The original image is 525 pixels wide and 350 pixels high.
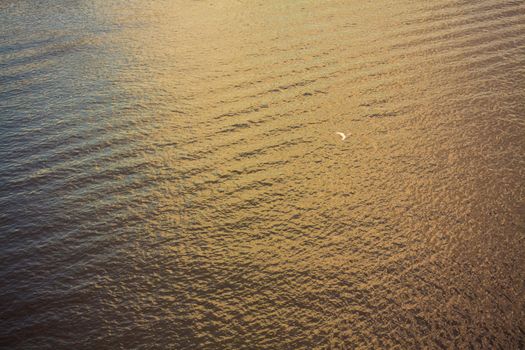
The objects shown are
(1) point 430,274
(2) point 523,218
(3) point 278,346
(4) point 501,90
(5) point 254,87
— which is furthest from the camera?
(5) point 254,87

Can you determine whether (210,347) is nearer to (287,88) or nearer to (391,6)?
(287,88)

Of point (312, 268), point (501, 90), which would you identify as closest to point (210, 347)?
point (312, 268)

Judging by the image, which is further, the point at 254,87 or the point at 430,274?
the point at 254,87

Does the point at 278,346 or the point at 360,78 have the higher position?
the point at 360,78

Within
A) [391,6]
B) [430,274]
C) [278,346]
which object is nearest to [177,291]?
[278,346]

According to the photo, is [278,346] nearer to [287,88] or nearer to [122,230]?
[122,230]

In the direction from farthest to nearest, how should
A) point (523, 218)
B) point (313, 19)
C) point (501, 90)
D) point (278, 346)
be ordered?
point (313, 19) → point (501, 90) → point (523, 218) → point (278, 346)

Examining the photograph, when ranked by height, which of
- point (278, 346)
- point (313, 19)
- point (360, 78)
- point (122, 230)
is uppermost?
point (313, 19)
